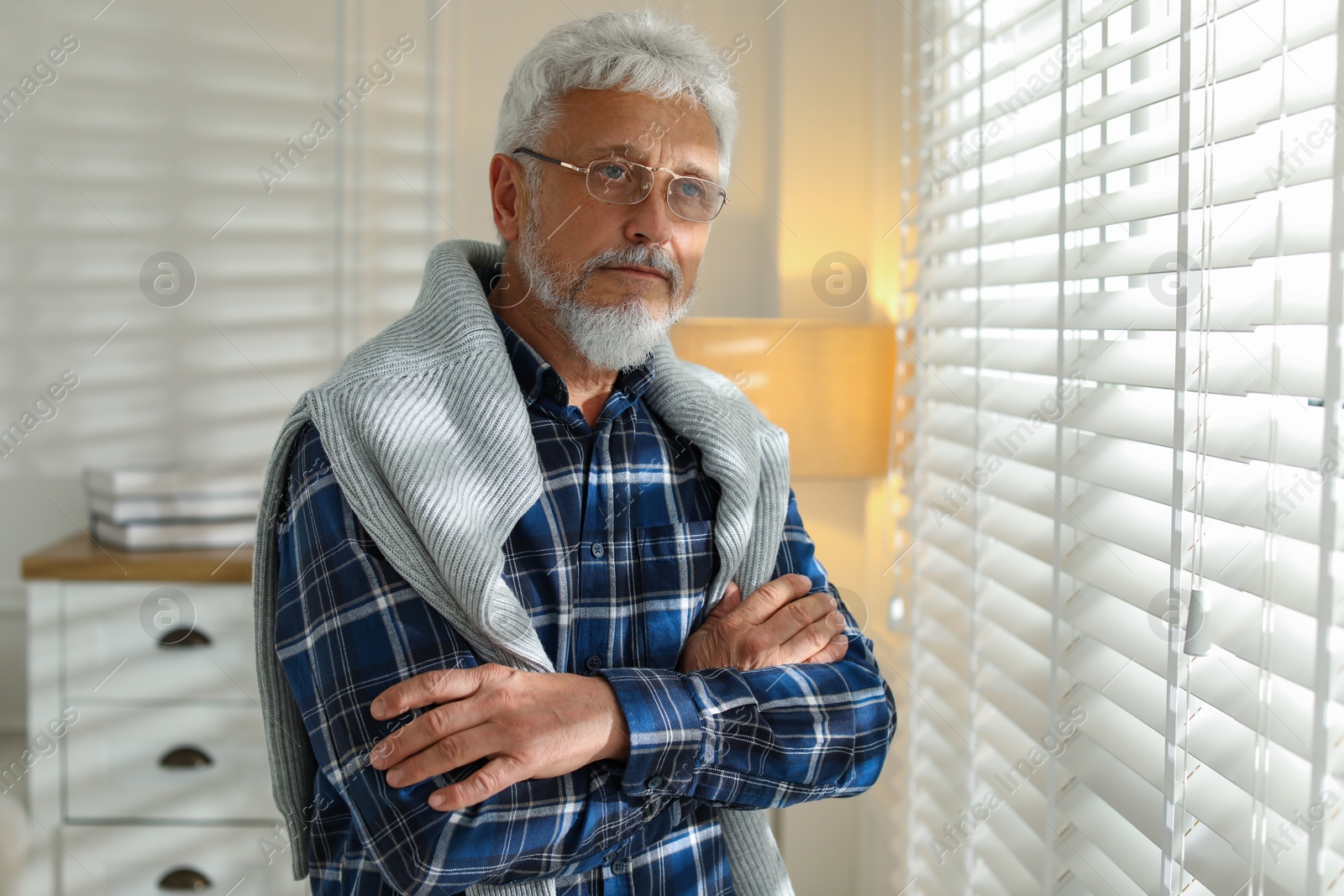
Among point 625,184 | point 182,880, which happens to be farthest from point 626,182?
point 182,880

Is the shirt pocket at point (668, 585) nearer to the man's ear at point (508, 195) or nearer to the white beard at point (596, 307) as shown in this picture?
the white beard at point (596, 307)

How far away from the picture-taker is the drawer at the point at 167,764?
185 cm

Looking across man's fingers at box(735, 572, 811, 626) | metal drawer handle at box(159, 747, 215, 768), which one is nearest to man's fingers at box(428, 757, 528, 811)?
man's fingers at box(735, 572, 811, 626)

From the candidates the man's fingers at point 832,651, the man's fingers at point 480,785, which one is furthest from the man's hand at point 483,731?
the man's fingers at point 832,651

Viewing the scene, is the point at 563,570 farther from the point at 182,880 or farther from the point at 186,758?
the point at 182,880

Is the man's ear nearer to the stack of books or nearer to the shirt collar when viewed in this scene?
the shirt collar

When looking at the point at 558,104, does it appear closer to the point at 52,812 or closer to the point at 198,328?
the point at 198,328

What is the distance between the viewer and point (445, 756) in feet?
2.96

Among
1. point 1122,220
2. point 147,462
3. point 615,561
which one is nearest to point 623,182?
point 615,561

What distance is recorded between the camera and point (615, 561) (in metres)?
1.11

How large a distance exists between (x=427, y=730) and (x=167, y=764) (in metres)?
1.27

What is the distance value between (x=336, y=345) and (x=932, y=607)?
58.5 inches

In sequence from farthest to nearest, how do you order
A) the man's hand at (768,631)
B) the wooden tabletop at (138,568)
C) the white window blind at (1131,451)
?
the wooden tabletop at (138,568) → the man's hand at (768,631) → the white window blind at (1131,451)

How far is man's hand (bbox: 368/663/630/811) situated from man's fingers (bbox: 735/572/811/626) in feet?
0.84
